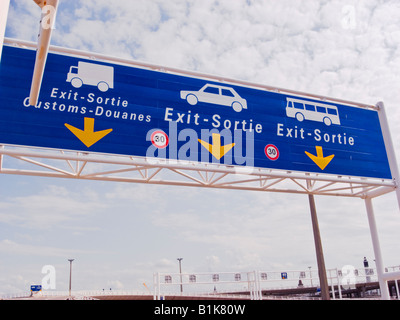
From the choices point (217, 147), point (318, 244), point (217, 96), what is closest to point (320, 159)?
point (217, 147)

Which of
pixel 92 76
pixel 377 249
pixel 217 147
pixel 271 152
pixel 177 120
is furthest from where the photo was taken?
pixel 377 249

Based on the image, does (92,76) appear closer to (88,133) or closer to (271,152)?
(88,133)

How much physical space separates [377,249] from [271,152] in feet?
17.7

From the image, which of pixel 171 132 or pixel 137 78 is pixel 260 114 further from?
pixel 137 78

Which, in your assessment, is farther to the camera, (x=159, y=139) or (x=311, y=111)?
(x=311, y=111)

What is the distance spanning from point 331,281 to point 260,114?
6.24 metres

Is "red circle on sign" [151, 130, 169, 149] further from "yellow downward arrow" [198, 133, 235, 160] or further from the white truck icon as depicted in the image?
the white truck icon

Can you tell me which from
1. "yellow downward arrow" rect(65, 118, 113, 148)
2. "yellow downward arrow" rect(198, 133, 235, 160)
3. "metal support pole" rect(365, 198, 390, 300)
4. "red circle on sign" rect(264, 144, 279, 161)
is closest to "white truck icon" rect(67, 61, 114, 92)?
"yellow downward arrow" rect(65, 118, 113, 148)

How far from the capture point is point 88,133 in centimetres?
1020

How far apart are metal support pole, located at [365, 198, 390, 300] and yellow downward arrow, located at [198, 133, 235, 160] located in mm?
6122

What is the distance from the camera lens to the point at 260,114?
12.5 metres

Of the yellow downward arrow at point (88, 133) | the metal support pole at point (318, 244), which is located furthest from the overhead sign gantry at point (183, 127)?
the metal support pole at point (318, 244)

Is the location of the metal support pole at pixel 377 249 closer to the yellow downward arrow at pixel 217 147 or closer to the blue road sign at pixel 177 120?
the blue road sign at pixel 177 120

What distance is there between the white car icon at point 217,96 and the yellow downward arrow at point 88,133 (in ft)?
9.28
